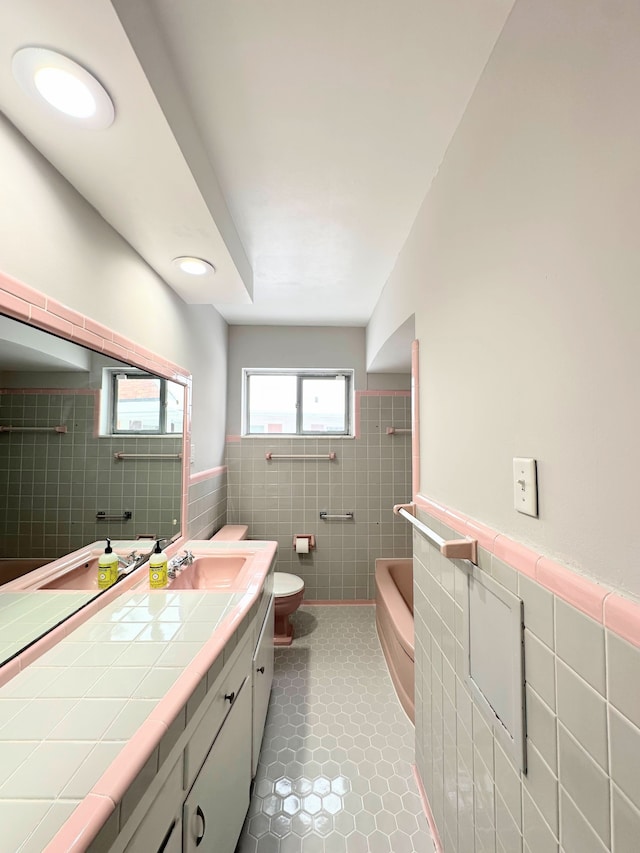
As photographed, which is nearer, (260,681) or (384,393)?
(260,681)

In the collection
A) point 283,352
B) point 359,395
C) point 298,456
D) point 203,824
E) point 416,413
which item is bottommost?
point 203,824

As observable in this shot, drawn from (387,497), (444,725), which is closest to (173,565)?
(444,725)

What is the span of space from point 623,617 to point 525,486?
274 millimetres

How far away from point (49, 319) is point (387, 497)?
2.63 meters

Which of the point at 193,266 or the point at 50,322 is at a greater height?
the point at 193,266

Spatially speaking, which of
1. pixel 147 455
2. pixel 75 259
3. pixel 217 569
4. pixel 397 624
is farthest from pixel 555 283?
pixel 397 624

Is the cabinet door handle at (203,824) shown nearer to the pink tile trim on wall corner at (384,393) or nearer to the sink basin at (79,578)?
the sink basin at (79,578)

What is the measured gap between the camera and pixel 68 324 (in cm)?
107

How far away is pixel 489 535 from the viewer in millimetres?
841

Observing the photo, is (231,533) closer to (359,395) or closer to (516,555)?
(359,395)

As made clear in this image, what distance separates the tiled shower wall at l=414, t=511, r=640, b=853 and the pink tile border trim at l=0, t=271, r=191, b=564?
4.45ft

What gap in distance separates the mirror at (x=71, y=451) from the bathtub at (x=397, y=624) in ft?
4.66

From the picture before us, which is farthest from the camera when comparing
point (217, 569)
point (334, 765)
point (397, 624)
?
point (397, 624)

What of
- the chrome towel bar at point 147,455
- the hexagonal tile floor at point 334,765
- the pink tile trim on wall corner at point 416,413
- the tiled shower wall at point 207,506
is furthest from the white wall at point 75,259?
the hexagonal tile floor at point 334,765
